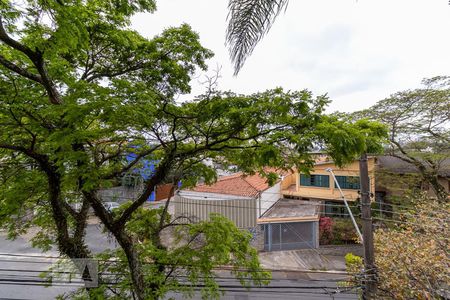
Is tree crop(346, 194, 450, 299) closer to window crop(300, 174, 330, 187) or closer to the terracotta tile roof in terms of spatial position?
the terracotta tile roof

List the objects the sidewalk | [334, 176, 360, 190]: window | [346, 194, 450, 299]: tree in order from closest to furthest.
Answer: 1. [346, 194, 450, 299]: tree
2. the sidewalk
3. [334, 176, 360, 190]: window

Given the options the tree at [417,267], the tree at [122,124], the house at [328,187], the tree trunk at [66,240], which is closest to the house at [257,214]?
the house at [328,187]

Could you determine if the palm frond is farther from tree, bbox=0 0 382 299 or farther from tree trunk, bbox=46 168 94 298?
tree trunk, bbox=46 168 94 298

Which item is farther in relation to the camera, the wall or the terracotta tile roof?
the wall

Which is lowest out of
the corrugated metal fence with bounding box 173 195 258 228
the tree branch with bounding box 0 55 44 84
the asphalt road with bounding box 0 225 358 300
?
the asphalt road with bounding box 0 225 358 300

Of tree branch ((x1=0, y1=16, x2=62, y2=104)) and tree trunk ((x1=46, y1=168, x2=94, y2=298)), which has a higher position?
tree branch ((x1=0, y1=16, x2=62, y2=104))

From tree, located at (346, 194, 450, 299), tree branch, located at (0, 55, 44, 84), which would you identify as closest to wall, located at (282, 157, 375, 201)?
tree, located at (346, 194, 450, 299)

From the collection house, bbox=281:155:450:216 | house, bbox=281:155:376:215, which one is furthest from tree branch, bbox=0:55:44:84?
house, bbox=281:155:376:215

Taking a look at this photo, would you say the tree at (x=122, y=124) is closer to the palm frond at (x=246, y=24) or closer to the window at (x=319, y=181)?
the palm frond at (x=246, y=24)

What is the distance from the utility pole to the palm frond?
329 centimetres

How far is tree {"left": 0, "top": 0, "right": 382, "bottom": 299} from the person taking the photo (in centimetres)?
297

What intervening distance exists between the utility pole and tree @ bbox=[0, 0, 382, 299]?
1.43 metres

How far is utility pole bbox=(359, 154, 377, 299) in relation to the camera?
423cm

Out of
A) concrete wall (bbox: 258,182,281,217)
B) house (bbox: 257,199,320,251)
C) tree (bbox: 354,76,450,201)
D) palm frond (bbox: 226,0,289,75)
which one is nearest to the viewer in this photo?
palm frond (bbox: 226,0,289,75)
